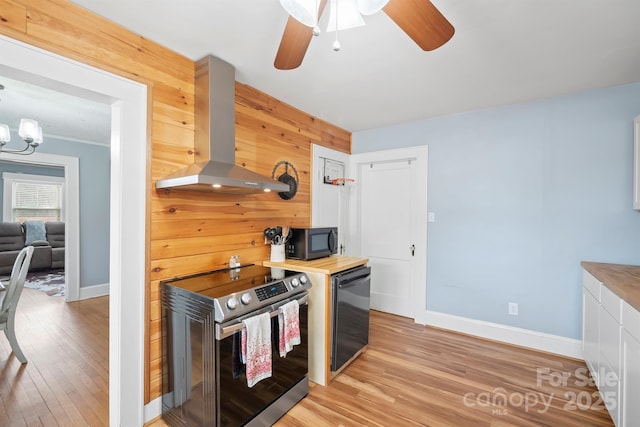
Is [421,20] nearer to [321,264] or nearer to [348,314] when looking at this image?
[321,264]

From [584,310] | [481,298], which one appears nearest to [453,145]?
[481,298]

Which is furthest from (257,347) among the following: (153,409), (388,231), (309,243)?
(388,231)

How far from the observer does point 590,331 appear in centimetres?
227

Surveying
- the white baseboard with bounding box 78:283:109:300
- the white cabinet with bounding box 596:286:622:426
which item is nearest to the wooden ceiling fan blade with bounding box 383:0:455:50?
the white cabinet with bounding box 596:286:622:426

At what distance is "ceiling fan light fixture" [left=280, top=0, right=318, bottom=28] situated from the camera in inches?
43.1

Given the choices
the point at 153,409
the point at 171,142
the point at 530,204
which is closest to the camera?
the point at 153,409

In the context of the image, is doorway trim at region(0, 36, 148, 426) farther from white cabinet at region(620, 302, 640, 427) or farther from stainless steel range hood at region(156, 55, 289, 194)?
white cabinet at region(620, 302, 640, 427)

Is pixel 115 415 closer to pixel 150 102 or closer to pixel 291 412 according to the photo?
pixel 291 412

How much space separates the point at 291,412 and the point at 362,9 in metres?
2.33

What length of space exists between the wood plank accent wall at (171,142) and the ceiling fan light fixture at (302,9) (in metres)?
1.25

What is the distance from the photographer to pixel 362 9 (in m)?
1.12

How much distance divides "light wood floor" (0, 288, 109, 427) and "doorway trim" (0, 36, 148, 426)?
361 mm

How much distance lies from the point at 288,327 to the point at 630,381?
1867mm

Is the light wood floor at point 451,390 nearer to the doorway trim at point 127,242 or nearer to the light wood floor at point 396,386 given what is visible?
the light wood floor at point 396,386
